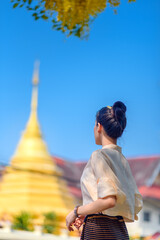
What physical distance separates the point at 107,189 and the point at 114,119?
0.26 m

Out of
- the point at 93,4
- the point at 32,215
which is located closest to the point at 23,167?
the point at 32,215

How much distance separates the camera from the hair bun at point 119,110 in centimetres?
144

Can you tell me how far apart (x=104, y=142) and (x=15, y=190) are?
37.3 ft

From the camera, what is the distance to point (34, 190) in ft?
40.8

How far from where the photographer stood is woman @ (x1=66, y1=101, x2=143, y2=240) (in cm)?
132

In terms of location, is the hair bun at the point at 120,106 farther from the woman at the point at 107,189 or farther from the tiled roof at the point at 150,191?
the tiled roof at the point at 150,191

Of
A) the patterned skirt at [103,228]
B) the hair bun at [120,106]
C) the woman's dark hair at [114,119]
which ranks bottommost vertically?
the patterned skirt at [103,228]

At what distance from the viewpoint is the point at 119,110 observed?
4.76 feet

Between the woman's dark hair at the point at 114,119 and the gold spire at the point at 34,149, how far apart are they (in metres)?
11.5

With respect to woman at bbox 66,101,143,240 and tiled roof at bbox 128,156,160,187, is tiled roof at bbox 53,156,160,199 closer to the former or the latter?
tiled roof at bbox 128,156,160,187

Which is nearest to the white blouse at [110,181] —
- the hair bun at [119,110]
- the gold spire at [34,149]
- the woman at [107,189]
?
the woman at [107,189]

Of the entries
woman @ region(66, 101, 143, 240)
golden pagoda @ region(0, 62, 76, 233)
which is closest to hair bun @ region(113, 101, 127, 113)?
woman @ region(66, 101, 143, 240)

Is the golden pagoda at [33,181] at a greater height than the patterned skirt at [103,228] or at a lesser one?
greater

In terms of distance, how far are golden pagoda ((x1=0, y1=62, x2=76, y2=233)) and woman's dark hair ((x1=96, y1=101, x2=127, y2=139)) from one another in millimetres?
10428
